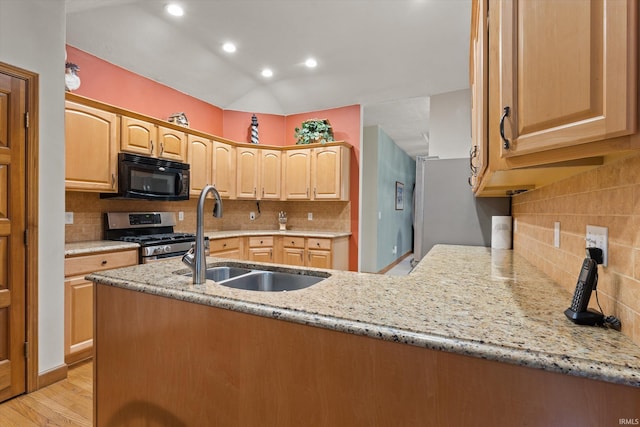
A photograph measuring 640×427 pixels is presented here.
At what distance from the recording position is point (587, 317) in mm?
774

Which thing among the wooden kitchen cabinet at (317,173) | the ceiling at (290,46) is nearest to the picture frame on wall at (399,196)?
the ceiling at (290,46)

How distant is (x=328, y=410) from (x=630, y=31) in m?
1.04

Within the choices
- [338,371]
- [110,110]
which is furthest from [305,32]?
[338,371]

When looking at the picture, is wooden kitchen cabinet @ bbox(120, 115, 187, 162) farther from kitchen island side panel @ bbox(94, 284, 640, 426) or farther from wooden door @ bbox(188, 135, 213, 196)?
kitchen island side panel @ bbox(94, 284, 640, 426)

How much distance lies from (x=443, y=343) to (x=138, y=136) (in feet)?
10.9

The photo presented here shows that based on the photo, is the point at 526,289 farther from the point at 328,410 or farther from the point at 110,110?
the point at 110,110

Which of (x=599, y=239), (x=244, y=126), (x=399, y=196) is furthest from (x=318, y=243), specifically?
(x=399, y=196)

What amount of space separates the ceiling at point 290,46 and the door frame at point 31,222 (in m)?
1.06

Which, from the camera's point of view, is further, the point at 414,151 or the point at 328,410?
the point at 414,151

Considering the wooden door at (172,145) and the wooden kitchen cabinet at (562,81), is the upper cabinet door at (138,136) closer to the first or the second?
the wooden door at (172,145)

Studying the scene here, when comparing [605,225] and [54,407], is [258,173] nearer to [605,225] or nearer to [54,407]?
[54,407]

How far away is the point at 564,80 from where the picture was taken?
0.66 m

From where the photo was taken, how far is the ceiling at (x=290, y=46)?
2861 mm

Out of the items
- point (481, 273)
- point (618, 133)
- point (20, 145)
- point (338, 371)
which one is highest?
point (20, 145)
